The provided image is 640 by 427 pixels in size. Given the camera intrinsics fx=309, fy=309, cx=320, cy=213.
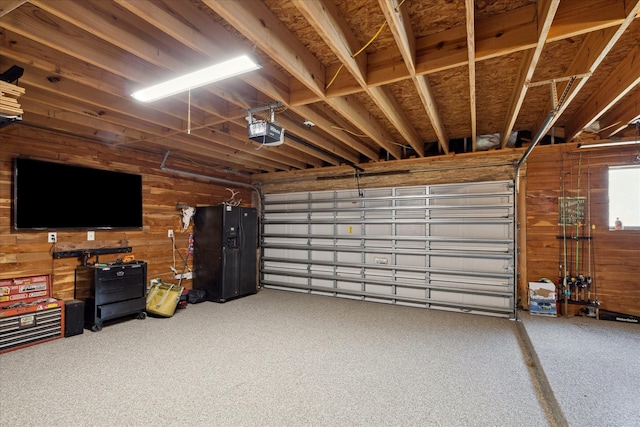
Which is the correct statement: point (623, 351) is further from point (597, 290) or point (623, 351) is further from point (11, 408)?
point (11, 408)

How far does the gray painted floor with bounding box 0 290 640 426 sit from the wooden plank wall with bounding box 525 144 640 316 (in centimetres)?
62

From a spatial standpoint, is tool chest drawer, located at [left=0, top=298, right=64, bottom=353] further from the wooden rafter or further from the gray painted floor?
the wooden rafter

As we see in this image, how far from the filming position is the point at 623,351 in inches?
123

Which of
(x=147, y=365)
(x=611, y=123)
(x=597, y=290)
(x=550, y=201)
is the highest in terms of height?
(x=611, y=123)

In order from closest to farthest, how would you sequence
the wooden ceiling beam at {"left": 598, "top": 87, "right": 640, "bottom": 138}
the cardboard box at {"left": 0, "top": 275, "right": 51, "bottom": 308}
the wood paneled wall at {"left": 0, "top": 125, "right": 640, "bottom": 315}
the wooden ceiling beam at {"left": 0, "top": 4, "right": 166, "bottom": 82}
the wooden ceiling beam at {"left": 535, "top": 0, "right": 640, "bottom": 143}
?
the wooden ceiling beam at {"left": 535, "top": 0, "right": 640, "bottom": 143}, the wooden ceiling beam at {"left": 0, "top": 4, "right": 166, "bottom": 82}, the wooden ceiling beam at {"left": 598, "top": 87, "right": 640, "bottom": 138}, the cardboard box at {"left": 0, "top": 275, "right": 51, "bottom": 308}, the wood paneled wall at {"left": 0, "top": 125, "right": 640, "bottom": 315}

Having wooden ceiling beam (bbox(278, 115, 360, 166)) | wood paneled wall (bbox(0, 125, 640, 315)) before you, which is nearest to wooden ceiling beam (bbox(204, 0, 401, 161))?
wooden ceiling beam (bbox(278, 115, 360, 166))

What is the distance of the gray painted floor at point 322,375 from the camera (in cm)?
221

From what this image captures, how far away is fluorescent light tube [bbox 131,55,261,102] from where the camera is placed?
6.89 feet

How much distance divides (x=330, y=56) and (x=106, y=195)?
3.84m

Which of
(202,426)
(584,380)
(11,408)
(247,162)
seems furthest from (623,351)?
(247,162)

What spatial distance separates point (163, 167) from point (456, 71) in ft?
14.9

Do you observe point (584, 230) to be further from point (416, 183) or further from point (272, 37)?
point (272, 37)

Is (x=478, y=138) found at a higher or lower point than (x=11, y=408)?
higher

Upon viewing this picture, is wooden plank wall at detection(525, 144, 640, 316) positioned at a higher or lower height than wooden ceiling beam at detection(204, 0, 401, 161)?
lower
